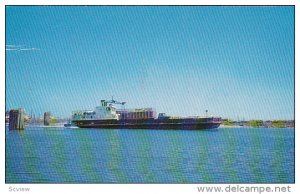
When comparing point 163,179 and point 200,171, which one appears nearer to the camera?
point 163,179

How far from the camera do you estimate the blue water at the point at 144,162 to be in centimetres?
→ 357

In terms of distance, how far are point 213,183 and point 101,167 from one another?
1.15 m

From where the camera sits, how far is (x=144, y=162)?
168 inches

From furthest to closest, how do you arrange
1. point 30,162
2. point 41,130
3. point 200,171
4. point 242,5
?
point 41,130, point 30,162, point 200,171, point 242,5

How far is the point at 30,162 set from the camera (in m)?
4.19

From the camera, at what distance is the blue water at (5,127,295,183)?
357 cm
